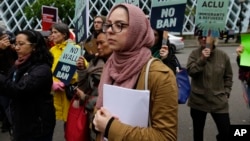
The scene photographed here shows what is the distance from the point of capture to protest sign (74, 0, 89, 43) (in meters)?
3.61

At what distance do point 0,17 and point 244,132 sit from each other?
3659cm

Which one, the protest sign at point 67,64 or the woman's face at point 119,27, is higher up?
the woman's face at point 119,27

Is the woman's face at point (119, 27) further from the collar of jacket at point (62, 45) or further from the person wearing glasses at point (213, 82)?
the collar of jacket at point (62, 45)

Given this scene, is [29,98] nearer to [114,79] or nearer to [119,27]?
[114,79]

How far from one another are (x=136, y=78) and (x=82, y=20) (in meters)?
2.03

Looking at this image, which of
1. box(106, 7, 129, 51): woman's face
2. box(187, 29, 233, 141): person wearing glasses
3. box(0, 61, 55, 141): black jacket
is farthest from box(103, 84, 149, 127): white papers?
box(187, 29, 233, 141): person wearing glasses

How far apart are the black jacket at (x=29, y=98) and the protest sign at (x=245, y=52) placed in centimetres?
154

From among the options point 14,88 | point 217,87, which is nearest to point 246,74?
point 217,87

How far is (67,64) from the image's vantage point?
3.76m

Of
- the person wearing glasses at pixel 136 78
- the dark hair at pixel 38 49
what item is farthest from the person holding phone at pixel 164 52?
the person wearing glasses at pixel 136 78

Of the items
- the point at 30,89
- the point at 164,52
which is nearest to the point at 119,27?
the point at 30,89

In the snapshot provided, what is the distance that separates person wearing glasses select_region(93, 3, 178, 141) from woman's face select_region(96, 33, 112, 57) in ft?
3.98

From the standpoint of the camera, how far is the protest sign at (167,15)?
3.37 meters

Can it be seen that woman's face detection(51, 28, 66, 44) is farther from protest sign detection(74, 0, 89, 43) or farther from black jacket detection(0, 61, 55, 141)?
black jacket detection(0, 61, 55, 141)
